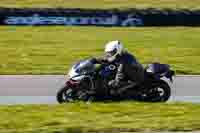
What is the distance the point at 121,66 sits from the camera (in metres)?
13.7

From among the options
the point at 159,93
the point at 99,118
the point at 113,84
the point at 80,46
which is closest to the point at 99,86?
the point at 113,84

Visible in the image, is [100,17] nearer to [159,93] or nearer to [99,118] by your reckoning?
[159,93]

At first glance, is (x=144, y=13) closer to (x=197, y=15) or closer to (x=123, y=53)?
(x=197, y=15)

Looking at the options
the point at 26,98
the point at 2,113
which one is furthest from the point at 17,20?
the point at 2,113

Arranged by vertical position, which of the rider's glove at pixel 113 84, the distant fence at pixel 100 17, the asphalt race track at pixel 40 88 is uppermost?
the distant fence at pixel 100 17

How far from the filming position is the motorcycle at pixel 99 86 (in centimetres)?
1366

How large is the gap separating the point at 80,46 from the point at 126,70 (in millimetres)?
12103

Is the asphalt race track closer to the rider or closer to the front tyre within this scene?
the front tyre

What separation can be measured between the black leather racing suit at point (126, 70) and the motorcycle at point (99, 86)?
0.29ft

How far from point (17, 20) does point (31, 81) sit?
13.5 metres

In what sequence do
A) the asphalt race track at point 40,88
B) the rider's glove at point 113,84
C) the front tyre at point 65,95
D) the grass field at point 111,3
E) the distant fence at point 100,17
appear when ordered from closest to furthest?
1. the front tyre at point 65,95
2. the rider's glove at point 113,84
3. the asphalt race track at point 40,88
4. the distant fence at point 100,17
5. the grass field at point 111,3

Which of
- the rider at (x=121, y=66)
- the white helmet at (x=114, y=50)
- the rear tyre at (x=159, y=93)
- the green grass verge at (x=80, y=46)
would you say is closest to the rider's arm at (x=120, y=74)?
the rider at (x=121, y=66)

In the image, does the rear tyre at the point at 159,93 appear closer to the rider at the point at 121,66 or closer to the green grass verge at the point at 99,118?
the rider at the point at 121,66

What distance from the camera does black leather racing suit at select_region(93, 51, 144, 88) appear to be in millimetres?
13688
